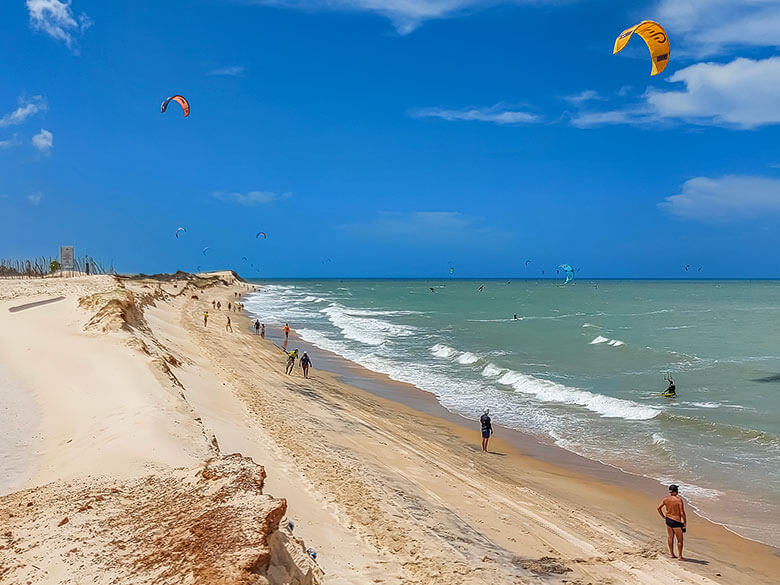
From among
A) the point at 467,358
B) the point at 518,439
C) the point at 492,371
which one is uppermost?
the point at 467,358

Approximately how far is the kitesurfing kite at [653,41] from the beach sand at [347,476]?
891 centimetres

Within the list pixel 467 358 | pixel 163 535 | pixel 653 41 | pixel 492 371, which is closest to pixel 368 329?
pixel 467 358

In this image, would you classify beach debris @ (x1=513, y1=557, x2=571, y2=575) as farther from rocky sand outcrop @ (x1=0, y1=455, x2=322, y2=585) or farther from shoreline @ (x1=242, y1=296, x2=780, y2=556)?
shoreline @ (x1=242, y1=296, x2=780, y2=556)

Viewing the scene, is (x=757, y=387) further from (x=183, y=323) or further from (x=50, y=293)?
(x=50, y=293)

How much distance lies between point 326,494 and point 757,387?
19083 mm

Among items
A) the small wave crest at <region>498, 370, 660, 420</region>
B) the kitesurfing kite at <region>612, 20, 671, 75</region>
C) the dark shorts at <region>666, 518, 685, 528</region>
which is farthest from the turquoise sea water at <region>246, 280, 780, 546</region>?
the kitesurfing kite at <region>612, 20, 671, 75</region>

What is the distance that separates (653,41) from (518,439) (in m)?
10.0

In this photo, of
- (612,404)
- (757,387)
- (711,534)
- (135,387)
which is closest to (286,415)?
(135,387)

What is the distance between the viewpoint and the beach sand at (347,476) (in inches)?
261

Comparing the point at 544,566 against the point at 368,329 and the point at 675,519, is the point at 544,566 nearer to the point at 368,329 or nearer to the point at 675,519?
the point at 675,519

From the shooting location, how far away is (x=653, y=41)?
460 inches

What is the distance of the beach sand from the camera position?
21.7ft

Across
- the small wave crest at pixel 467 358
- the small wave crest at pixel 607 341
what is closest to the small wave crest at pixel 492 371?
the small wave crest at pixel 467 358

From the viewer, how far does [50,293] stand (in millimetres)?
26109
